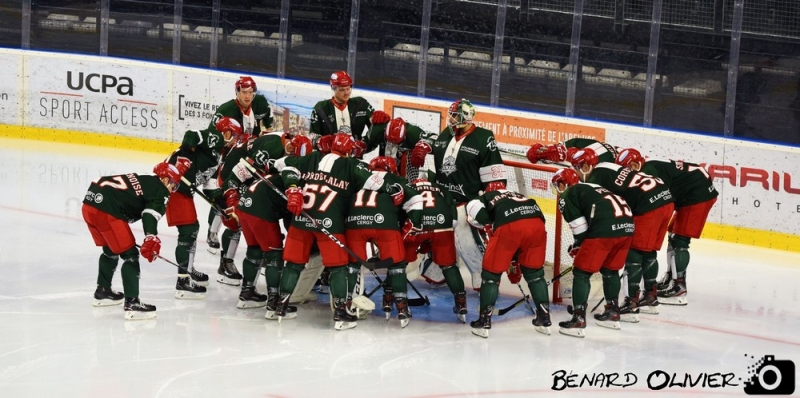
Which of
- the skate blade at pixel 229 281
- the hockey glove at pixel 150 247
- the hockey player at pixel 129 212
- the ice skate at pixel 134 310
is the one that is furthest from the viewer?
the skate blade at pixel 229 281

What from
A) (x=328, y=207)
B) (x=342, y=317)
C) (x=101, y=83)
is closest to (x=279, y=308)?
(x=342, y=317)

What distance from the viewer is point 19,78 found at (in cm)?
1299

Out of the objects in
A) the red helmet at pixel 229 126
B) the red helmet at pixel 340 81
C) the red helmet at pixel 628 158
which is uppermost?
the red helmet at pixel 340 81

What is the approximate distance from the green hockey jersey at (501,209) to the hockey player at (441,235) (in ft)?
1.02

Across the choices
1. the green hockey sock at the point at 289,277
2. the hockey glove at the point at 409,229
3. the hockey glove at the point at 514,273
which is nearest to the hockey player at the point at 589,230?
the hockey glove at the point at 514,273

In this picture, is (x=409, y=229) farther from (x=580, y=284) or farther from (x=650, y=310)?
(x=650, y=310)

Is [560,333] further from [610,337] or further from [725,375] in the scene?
[725,375]

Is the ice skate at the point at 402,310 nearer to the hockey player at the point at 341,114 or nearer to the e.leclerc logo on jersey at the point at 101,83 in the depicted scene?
the hockey player at the point at 341,114

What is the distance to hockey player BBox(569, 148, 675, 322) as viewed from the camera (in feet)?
24.4

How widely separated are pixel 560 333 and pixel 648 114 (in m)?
3.82

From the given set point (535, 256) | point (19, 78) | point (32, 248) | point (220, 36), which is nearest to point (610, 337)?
point (535, 256)

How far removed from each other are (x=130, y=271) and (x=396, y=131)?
2093 mm

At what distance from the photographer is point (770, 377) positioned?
6555mm

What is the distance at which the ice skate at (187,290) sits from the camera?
7.76 m
